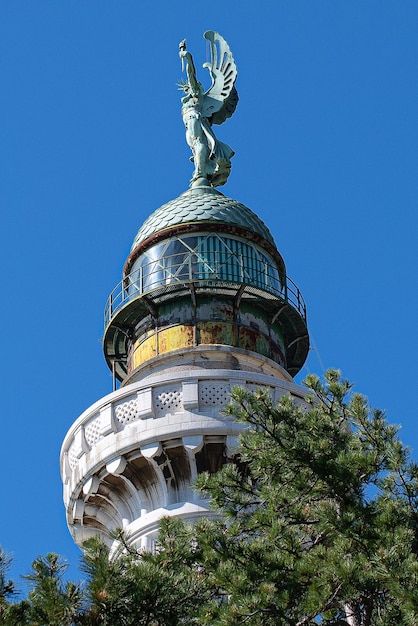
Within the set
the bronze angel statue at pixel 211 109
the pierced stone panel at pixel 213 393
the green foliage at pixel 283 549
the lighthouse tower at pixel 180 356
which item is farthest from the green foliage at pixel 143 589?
the bronze angel statue at pixel 211 109

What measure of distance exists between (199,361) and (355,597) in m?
10.0

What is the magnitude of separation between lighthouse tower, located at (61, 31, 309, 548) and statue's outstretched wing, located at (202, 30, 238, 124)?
1586mm

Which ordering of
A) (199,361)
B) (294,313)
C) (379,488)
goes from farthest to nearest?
1. (294,313)
2. (199,361)
3. (379,488)

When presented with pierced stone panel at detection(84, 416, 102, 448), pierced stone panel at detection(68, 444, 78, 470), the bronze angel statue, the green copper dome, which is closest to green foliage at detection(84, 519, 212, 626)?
pierced stone panel at detection(84, 416, 102, 448)

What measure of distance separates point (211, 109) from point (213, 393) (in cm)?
999

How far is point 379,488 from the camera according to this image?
16.7 m

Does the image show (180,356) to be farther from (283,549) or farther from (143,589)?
(143,589)

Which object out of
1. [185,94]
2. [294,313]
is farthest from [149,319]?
[185,94]

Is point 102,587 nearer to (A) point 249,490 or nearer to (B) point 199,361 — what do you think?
(A) point 249,490

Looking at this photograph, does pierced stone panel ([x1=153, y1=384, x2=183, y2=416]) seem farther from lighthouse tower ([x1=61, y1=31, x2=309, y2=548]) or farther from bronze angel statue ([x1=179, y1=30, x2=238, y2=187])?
bronze angel statue ([x1=179, y1=30, x2=238, y2=187])

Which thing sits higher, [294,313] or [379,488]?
[294,313]

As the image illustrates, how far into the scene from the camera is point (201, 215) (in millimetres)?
27375

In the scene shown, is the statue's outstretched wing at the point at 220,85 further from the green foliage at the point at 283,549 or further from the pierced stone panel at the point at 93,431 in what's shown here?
the green foliage at the point at 283,549

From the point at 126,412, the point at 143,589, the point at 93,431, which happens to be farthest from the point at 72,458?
the point at 143,589
